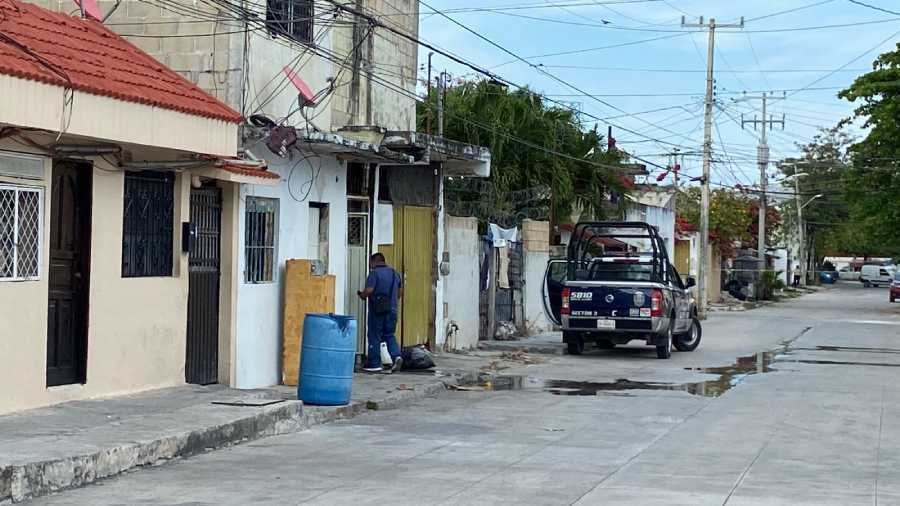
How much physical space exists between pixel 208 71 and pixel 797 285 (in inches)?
3280

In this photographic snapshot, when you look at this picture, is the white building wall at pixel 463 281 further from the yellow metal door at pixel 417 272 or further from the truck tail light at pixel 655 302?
the truck tail light at pixel 655 302

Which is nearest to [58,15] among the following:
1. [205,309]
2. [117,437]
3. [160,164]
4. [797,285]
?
[160,164]

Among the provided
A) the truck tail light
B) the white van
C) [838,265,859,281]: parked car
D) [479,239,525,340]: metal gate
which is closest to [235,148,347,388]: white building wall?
the truck tail light

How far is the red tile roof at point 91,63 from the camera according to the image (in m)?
11.4

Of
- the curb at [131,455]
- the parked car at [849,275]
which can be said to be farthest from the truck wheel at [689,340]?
the parked car at [849,275]

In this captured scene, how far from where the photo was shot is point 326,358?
14.4 metres

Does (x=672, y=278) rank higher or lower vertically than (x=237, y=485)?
higher

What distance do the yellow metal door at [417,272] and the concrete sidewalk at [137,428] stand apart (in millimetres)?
5335

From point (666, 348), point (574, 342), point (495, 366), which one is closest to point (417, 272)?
point (495, 366)

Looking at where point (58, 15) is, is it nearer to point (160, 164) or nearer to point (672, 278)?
point (160, 164)

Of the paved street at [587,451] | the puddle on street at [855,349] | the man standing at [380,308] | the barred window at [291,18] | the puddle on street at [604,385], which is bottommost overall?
the paved street at [587,451]

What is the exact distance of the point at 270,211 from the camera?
54.9 ft

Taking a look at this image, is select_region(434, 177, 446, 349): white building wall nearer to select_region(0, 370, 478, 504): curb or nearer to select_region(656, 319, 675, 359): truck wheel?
select_region(656, 319, 675, 359): truck wheel

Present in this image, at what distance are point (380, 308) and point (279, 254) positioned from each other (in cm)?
226
